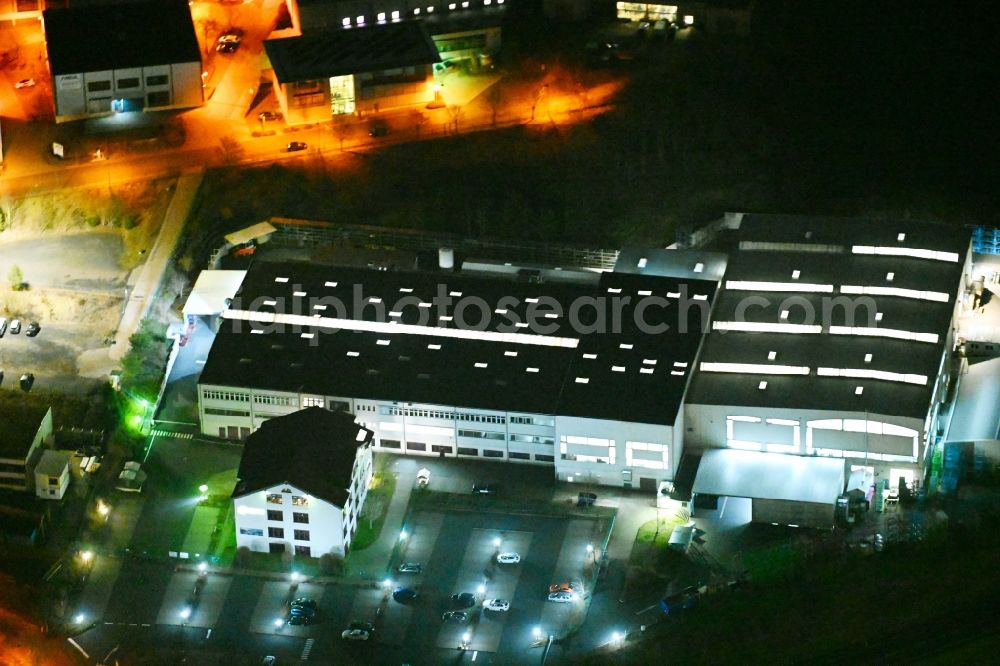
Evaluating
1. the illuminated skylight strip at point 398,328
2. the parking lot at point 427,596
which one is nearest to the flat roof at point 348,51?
the illuminated skylight strip at point 398,328

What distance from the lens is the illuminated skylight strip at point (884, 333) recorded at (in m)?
Result: 140

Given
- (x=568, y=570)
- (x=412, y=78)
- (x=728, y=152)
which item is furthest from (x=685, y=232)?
(x=568, y=570)

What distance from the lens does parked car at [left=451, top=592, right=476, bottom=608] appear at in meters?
128

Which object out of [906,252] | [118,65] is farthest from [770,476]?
[118,65]

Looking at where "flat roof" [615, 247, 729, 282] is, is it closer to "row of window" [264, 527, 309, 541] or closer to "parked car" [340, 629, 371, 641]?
"row of window" [264, 527, 309, 541]

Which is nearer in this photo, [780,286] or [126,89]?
[780,286]

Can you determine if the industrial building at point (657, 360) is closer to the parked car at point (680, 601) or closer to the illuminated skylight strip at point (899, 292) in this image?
the illuminated skylight strip at point (899, 292)

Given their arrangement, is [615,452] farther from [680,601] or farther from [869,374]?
[869,374]

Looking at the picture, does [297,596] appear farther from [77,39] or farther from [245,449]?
[77,39]

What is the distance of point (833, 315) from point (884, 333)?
2997 millimetres

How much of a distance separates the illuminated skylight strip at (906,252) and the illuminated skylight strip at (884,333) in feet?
21.1

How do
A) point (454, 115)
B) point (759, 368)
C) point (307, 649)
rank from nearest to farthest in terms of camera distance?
point (307, 649) < point (759, 368) < point (454, 115)

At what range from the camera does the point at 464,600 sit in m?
128

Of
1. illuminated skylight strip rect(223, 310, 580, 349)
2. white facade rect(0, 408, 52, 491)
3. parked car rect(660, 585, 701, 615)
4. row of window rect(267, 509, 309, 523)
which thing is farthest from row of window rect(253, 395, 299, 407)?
parked car rect(660, 585, 701, 615)
